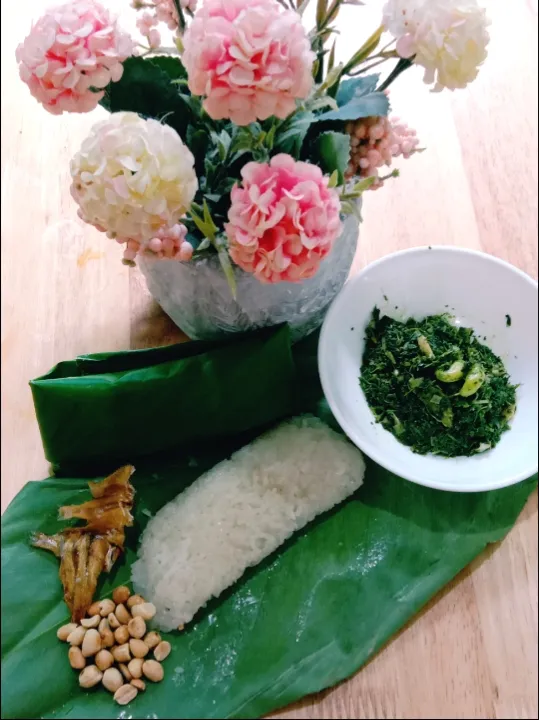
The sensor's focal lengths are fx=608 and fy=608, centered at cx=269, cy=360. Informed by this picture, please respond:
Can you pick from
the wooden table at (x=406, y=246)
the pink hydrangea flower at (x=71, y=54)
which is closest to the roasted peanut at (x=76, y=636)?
the wooden table at (x=406, y=246)

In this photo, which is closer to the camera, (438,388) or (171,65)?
(171,65)

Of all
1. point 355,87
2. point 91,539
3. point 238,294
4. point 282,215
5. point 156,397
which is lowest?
point 91,539

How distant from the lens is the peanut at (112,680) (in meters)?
0.69

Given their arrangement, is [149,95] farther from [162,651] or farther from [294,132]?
[162,651]

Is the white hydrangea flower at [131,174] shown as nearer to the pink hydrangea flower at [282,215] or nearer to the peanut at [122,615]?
the pink hydrangea flower at [282,215]

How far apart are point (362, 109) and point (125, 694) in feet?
2.23

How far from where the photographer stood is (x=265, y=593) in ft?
2.48

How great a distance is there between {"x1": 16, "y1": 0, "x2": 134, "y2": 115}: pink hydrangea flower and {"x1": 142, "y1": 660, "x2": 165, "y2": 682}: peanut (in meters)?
0.59

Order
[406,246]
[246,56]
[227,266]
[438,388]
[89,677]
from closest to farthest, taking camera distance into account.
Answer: [246,56], [227,266], [89,677], [438,388], [406,246]

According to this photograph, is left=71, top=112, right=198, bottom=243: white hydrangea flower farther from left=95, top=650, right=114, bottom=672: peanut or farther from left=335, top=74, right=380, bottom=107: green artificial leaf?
left=95, top=650, right=114, bottom=672: peanut

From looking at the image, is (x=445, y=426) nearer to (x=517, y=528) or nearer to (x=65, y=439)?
(x=517, y=528)

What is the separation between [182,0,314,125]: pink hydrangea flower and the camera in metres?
0.44

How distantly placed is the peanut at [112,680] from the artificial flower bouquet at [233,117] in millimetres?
464

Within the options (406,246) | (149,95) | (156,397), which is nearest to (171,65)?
(149,95)
